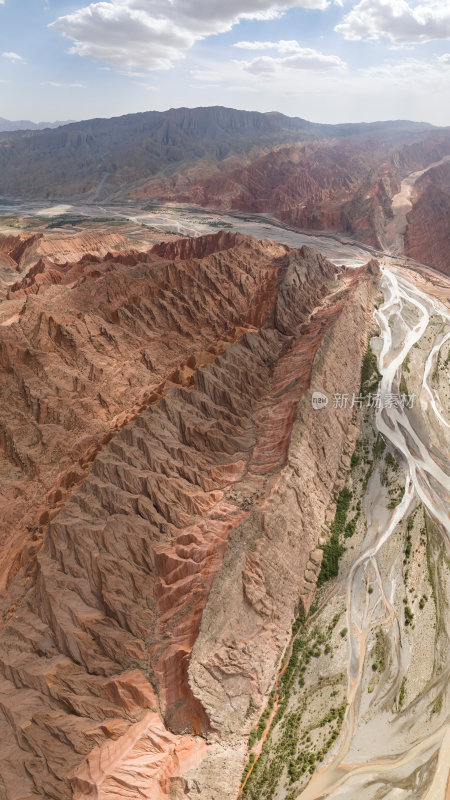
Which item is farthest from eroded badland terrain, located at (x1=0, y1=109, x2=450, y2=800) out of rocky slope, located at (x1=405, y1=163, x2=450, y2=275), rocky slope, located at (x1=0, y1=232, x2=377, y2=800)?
rocky slope, located at (x1=405, y1=163, x2=450, y2=275)

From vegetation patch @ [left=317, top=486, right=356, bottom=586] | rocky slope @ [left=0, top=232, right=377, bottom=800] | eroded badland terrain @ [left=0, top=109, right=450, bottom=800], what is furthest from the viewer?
vegetation patch @ [left=317, top=486, right=356, bottom=586]

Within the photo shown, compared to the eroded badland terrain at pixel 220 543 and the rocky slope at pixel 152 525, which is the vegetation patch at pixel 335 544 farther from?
the rocky slope at pixel 152 525

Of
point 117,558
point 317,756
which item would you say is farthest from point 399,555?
point 117,558

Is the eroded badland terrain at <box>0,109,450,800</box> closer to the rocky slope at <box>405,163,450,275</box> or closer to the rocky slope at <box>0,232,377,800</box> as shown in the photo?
the rocky slope at <box>0,232,377,800</box>

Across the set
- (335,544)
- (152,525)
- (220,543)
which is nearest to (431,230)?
(335,544)

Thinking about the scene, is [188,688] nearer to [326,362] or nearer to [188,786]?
[188,786]
